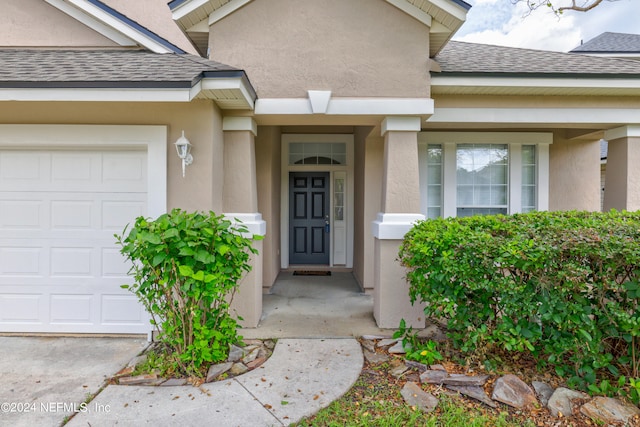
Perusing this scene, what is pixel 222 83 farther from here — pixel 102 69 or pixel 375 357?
pixel 375 357

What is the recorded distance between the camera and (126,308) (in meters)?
4.33

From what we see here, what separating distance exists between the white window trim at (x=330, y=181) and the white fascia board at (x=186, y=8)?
357cm

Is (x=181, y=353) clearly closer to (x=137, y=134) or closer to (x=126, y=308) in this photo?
(x=126, y=308)

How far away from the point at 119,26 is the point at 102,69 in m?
1.27

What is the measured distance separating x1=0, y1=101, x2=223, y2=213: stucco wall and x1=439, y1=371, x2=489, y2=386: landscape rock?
3.26 meters

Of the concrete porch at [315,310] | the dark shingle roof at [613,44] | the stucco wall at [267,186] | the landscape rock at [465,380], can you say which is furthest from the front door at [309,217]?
the dark shingle roof at [613,44]

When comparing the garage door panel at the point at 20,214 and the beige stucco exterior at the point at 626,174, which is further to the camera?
the beige stucco exterior at the point at 626,174

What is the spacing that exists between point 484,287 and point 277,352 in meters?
2.34

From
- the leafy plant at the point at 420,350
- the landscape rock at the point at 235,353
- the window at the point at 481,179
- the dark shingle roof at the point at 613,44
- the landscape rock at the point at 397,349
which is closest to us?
the leafy plant at the point at 420,350

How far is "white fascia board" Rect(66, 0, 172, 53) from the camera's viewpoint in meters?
4.75

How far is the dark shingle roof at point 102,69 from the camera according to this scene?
3652mm

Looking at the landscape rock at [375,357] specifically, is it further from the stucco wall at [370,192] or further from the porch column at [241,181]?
the stucco wall at [370,192]

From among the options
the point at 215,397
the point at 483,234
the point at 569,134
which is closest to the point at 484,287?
the point at 483,234

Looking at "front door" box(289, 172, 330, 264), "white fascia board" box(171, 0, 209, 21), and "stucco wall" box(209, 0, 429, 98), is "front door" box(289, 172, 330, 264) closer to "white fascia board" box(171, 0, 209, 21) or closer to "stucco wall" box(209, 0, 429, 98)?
"stucco wall" box(209, 0, 429, 98)
